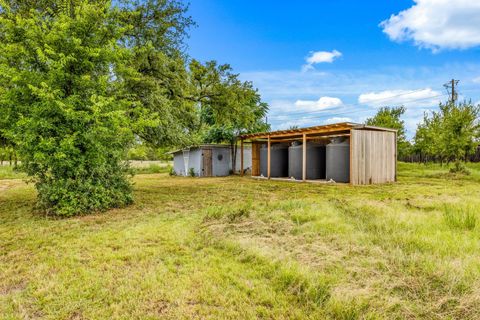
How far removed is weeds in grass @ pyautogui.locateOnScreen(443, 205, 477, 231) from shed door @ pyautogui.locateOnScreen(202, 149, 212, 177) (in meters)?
14.6

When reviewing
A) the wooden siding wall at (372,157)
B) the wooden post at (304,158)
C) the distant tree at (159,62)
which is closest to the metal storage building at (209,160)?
the wooden post at (304,158)

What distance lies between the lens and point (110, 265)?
3.31 m

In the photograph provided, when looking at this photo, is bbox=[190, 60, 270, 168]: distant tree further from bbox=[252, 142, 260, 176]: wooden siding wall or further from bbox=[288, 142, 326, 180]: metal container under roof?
bbox=[252, 142, 260, 176]: wooden siding wall

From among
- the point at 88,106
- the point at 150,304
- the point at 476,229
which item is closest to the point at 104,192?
the point at 88,106

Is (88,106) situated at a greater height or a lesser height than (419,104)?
lesser

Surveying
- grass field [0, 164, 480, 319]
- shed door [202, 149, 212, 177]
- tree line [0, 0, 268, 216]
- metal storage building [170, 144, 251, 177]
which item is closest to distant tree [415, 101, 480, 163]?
metal storage building [170, 144, 251, 177]

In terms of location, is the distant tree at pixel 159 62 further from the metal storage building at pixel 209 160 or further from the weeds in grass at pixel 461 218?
the metal storage building at pixel 209 160

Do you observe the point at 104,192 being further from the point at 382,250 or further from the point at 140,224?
the point at 382,250

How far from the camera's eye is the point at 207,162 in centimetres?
1858

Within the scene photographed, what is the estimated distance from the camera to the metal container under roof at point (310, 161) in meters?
14.1

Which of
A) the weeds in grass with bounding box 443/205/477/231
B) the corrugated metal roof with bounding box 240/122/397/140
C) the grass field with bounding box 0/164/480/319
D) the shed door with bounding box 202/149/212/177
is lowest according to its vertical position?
the grass field with bounding box 0/164/480/319

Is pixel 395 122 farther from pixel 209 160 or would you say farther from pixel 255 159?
pixel 209 160

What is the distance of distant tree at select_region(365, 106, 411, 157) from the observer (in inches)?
894

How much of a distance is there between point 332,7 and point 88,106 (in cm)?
1114
